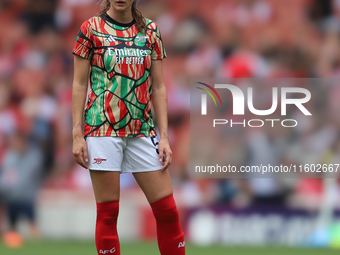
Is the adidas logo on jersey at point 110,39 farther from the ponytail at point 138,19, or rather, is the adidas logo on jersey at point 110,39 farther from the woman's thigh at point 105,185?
the woman's thigh at point 105,185

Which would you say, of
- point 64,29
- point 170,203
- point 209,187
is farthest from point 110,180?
point 64,29

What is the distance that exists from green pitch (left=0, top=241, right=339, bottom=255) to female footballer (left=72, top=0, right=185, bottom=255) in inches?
104

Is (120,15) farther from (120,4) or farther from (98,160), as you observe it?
(98,160)

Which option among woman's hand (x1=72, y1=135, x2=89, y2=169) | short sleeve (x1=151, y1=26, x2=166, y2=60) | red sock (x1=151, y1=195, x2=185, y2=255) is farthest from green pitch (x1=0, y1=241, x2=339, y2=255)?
short sleeve (x1=151, y1=26, x2=166, y2=60)

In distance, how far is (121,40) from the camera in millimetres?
3027

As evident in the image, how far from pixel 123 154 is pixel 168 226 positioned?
0.47 metres

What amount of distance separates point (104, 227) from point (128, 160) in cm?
39

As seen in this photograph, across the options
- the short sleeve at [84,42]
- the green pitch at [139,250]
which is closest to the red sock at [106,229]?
the short sleeve at [84,42]

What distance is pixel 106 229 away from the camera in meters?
3.03

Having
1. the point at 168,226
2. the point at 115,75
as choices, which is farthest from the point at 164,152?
the point at 115,75

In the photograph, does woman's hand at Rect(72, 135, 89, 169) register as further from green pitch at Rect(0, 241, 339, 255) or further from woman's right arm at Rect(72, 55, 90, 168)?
green pitch at Rect(0, 241, 339, 255)

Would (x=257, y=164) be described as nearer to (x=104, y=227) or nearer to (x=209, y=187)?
(x=209, y=187)

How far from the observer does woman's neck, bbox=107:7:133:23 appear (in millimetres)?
3059

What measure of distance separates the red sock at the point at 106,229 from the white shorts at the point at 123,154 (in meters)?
0.21
